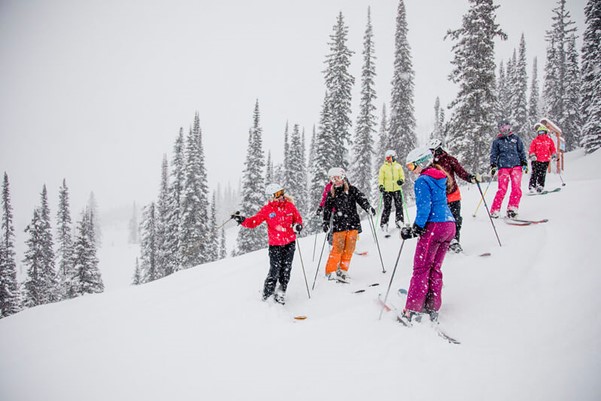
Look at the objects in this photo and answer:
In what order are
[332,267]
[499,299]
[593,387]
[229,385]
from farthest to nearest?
1. [332,267]
2. [499,299]
3. [229,385]
4. [593,387]

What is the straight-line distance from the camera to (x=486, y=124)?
1884 cm

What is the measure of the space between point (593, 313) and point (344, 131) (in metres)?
23.0

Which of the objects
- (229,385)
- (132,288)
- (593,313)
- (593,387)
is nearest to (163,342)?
(229,385)

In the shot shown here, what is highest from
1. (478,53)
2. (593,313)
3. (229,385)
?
(478,53)

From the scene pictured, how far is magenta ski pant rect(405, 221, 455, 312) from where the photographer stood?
4641mm

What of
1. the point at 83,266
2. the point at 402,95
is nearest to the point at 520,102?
the point at 402,95

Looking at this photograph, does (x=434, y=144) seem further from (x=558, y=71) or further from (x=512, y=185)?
(x=558, y=71)

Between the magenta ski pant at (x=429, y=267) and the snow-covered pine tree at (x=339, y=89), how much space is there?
2075 cm

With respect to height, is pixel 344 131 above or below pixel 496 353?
above

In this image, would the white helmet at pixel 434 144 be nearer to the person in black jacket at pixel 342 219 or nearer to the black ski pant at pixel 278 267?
the person in black jacket at pixel 342 219

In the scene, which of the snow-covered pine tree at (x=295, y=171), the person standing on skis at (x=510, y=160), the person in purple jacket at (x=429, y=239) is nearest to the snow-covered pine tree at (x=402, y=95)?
the snow-covered pine tree at (x=295, y=171)

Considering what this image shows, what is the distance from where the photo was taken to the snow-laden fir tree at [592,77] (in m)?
20.4

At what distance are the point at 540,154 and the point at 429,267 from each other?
7186 mm

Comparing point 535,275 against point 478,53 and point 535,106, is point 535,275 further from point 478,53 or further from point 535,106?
point 535,106
